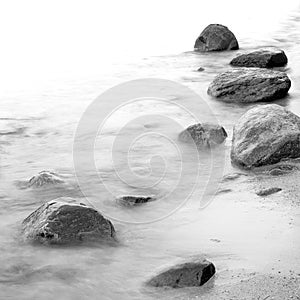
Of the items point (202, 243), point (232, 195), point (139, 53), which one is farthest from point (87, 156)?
point (139, 53)

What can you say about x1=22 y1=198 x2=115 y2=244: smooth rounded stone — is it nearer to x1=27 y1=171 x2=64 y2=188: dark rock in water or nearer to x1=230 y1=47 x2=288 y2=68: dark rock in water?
x1=27 y1=171 x2=64 y2=188: dark rock in water

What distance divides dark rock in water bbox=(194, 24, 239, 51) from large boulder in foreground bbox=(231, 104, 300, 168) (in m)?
6.52

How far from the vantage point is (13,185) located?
5.50 meters

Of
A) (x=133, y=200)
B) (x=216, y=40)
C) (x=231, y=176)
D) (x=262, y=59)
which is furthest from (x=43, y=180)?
(x=216, y=40)

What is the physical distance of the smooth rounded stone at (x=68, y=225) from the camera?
13.8ft

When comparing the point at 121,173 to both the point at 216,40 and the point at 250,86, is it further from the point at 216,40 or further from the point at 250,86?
the point at 216,40

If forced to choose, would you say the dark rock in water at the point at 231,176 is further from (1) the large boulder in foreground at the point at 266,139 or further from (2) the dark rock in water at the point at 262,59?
(2) the dark rock in water at the point at 262,59

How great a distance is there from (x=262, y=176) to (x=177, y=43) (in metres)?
8.20

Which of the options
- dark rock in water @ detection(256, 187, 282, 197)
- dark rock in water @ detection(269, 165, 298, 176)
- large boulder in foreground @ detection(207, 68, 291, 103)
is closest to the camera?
dark rock in water @ detection(256, 187, 282, 197)

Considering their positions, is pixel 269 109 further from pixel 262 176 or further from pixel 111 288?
pixel 111 288

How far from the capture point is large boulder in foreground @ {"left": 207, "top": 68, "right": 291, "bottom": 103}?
829 cm

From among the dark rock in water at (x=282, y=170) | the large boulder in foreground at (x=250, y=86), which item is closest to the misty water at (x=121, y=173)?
the large boulder in foreground at (x=250, y=86)

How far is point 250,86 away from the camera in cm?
831

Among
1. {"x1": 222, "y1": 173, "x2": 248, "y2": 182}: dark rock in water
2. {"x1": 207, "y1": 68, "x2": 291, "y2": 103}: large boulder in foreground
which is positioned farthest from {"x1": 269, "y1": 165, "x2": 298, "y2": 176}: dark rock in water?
{"x1": 207, "y1": 68, "x2": 291, "y2": 103}: large boulder in foreground
